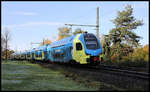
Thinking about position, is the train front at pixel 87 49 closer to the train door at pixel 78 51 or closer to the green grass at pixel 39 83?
the train door at pixel 78 51

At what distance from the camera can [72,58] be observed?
70.9 feet

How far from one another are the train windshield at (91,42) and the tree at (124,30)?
73.3 feet

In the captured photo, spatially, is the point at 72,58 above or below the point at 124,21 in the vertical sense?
below

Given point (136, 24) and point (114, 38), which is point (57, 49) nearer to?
point (114, 38)

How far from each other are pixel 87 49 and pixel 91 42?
3.39 ft

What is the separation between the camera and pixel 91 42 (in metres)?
20.5

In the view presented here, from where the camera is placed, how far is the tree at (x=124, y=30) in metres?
44.2

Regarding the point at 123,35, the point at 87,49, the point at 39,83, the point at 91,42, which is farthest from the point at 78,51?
the point at 123,35

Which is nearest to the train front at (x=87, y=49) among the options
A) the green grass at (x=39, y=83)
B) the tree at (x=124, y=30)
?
the green grass at (x=39, y=83)

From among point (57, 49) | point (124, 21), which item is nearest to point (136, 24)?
point (124, 21)

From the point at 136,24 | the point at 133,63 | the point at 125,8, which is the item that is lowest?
the point at 133,63

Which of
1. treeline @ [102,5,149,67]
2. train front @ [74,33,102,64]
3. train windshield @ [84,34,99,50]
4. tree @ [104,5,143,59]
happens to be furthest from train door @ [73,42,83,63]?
tree @ [104,5,143,59]

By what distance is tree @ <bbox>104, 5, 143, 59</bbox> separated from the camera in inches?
1740

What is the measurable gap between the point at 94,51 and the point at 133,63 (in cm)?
566
